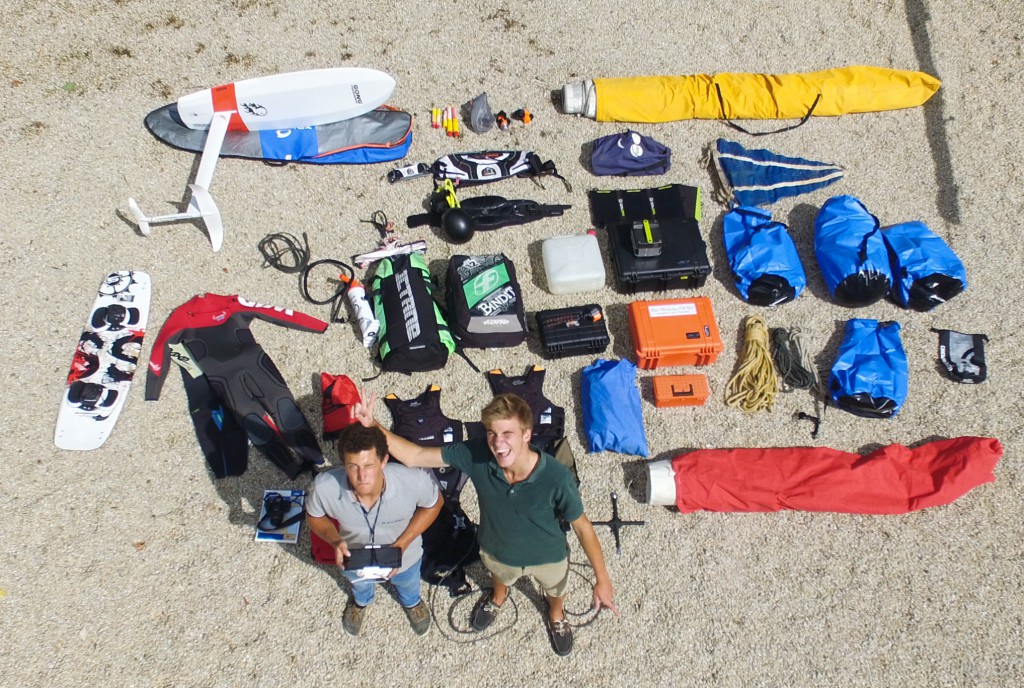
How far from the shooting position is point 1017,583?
16.0 ft

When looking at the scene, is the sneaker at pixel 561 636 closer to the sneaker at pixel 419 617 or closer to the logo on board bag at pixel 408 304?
the sneaker at pixel 419 617

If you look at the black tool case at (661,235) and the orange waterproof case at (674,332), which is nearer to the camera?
the orange waterproof case at (674,332)

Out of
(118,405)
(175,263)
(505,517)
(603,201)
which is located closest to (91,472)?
(118,405)

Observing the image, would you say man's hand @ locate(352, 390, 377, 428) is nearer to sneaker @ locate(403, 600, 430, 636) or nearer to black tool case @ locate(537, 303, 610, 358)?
sneaker @ locate(403, 600, 430, 636)

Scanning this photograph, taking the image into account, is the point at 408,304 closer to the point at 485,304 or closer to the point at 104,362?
the point at 485,304

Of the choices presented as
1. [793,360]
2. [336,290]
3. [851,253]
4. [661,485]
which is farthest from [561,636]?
[851,253]

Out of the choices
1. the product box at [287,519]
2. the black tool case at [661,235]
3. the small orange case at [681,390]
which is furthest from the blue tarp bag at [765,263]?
the product box at [287,519]

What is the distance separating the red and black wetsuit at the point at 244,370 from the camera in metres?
5.17

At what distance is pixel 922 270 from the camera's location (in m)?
5.80

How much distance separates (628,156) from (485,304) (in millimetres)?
2348

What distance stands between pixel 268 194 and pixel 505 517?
4538 millimetres

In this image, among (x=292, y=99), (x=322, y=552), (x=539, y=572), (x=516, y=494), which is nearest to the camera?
(x=516, y=494)

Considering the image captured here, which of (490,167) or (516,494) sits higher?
(490,167)

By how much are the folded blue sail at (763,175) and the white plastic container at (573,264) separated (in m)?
1.62
